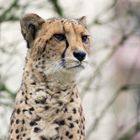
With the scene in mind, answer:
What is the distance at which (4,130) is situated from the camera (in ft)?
49.0

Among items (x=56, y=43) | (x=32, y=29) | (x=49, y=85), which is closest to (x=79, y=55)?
(x=56, y=43)

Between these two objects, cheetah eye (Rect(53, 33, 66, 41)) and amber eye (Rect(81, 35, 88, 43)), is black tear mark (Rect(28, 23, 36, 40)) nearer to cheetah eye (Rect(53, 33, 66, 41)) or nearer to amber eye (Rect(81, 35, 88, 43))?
cheetah eye (Rect(53, 33, 66, 41))

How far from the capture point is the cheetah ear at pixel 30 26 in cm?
875

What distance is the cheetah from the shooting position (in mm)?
8555

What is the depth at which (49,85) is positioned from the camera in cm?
872

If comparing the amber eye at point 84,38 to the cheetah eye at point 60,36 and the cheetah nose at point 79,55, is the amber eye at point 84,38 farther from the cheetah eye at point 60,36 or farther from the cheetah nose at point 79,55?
the cheetah nose at point 79,55

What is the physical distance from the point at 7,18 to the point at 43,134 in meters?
3.99

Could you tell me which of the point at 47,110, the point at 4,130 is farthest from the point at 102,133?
the point at 47,110

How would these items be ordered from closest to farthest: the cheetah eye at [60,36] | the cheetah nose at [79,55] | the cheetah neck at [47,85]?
the cheetah nose at [79,55] < the cheetah eye at [60,36] < the cheetah neck at [47,85]

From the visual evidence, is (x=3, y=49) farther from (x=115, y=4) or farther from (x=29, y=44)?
(x=29, y=44)

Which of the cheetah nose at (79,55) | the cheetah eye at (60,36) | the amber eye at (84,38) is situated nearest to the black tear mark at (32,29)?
the cheetah eye at (60,36)

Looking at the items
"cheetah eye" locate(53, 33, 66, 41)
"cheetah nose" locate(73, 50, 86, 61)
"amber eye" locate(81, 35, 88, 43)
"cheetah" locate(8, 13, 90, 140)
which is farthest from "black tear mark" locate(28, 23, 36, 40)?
"cheetah nose" locate(73, 50, 86, 61)

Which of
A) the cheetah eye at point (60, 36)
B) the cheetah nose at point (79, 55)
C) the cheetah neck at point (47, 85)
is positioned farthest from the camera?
the cheetah neck at point (47, 85)

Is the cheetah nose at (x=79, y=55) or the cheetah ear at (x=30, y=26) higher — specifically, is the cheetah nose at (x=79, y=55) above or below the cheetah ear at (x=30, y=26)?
below
